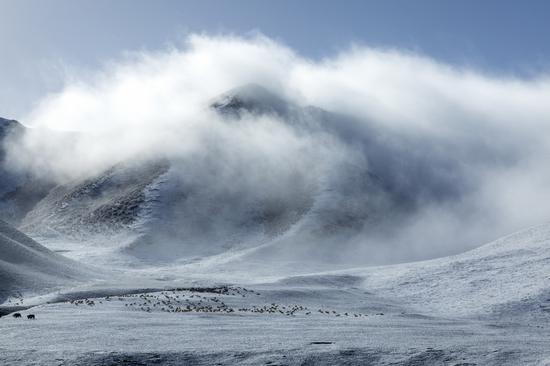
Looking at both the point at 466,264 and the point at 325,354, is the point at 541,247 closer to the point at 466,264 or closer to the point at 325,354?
the point at 466,264

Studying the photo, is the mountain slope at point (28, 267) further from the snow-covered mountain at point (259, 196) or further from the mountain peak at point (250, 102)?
the mountain peak at point (250, 102)

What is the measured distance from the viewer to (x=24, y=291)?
40.6m

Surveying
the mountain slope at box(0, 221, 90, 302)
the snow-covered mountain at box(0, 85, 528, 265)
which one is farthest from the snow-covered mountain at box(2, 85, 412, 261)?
the mountain slope at box(0, 221, 90, 302)

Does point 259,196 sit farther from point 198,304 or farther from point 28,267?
point 198,304

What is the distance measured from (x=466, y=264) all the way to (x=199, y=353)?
38356 mm

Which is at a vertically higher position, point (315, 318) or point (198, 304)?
point (198, 304)

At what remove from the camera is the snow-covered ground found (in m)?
16.2

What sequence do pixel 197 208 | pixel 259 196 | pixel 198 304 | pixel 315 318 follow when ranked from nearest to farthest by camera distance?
pixel 315 318, pixel 198 304, pixel 197 208, pixel 259 196

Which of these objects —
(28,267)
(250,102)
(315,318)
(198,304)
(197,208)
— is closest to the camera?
(315,318)

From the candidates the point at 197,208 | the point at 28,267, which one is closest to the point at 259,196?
the point at 197,208

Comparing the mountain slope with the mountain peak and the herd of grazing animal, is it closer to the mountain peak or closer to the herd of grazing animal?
the herd of grazing animal

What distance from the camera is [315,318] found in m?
29.2

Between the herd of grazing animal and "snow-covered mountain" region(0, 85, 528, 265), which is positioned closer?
the herd of grazing animal

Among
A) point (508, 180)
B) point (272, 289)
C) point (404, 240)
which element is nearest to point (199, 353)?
point (272, 289)
